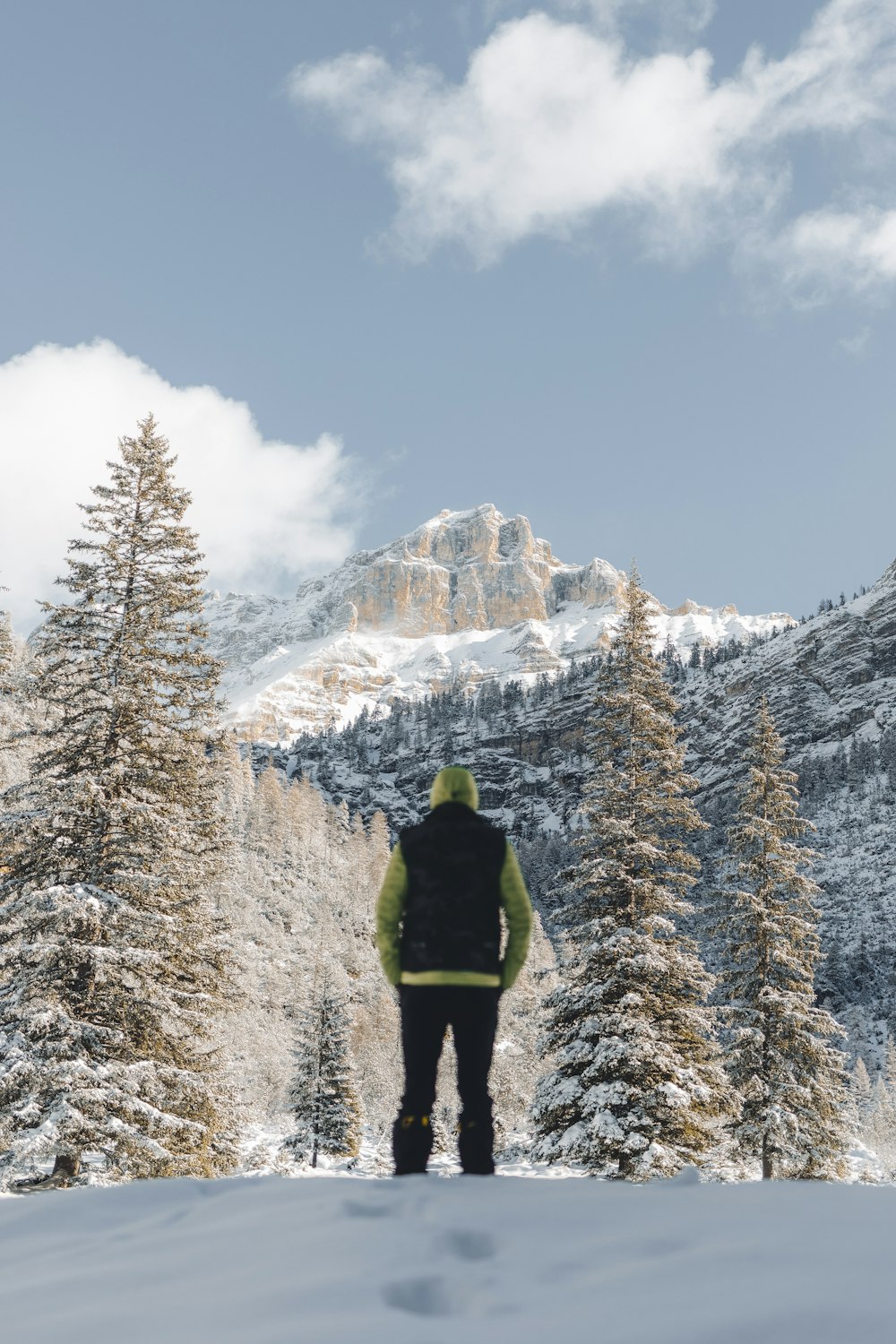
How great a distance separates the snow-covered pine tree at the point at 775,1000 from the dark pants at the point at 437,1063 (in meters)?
14.9

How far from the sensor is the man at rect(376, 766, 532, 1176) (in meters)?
4.64

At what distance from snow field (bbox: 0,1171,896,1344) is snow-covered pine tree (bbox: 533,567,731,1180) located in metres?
10.1

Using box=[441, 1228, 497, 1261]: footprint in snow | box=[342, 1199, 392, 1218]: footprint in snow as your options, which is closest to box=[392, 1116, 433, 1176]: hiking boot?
box=[342, 1199, 392, 1218]: footprint in snow

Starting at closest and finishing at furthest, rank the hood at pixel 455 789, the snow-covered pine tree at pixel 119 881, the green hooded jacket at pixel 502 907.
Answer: the green hooded jacket at pixel 502 907 → the hood at pixel 455 789 → the snow-covered pine tree at pixel 119 881

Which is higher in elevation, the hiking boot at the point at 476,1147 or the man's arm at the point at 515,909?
the man's arm at the point at 515,909

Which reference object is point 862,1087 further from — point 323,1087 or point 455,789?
point 455,789

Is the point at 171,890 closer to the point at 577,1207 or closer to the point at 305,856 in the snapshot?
the point at 577,1207

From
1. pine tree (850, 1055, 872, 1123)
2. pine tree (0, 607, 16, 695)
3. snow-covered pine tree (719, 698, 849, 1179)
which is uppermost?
pine tree (0, 607, 16, 695)

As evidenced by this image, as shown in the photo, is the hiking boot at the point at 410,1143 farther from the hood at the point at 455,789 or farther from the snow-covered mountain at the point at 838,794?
the snow-covered mountain at the point at 838,794

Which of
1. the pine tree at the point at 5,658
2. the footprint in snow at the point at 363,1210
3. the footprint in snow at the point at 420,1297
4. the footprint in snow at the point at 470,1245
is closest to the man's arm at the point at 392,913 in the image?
the footprint in snow at the point at 363,1210

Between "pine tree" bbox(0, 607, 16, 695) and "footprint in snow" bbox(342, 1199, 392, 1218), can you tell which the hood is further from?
"pine tree" bbox(0, 607, 16, 695)

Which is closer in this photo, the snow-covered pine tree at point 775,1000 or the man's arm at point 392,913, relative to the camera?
the man's arm at point 392,913

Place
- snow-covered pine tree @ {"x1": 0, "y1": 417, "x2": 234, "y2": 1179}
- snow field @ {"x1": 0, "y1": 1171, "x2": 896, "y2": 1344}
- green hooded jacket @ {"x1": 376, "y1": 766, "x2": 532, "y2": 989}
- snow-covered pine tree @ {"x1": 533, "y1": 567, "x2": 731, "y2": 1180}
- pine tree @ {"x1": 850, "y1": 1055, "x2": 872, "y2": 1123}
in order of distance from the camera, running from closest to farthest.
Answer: snow field @ {"x1": 0, "y1": 1171, "x2": 896, "y2": 1344}
green hooded jacket @ {"x1": 376, "y1": 766, "x2": 532, "y2": 989}
snow-covered pine tree @ {"x1": 0, "y1": 417, "x2": 234, "y2": 1179}
snow-covered pine tree @ {"x1": 533, "y1": 567, "x2": 731, "y2": 1180}
pine tree @ {"x1": 850, "y1": 1055, "x2": 872, "y2": 1123}

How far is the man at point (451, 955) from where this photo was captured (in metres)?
4.64
